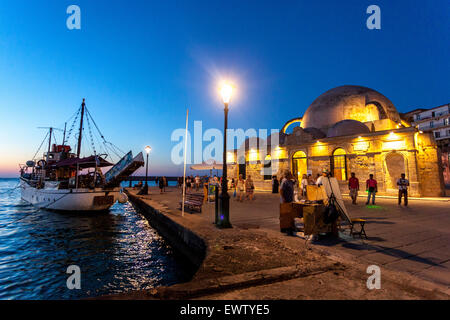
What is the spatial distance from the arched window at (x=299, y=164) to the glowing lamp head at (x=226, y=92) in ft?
52.1

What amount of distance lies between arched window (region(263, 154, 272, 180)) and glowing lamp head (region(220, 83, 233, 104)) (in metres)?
17.5

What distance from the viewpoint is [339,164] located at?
1856 centimetres

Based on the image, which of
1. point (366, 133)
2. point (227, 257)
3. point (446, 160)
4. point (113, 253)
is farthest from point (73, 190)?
point (446, 160)

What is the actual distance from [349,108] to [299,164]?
7748mm

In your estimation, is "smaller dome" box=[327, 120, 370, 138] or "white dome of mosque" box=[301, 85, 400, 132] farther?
"white dome of mosque" box=[301, 85, 400, 132]

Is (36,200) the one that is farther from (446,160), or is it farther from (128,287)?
(446,160)

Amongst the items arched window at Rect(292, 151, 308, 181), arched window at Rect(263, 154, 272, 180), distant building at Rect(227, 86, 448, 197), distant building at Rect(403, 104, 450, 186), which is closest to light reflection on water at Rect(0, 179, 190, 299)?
arched window at Rect(292, 151, 308, 181)

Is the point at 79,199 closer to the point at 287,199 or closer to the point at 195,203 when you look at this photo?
the point at 195,203

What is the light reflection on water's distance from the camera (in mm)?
4762

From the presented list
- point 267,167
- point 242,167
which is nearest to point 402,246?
point 267,167

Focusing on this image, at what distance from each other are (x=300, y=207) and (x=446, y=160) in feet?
157

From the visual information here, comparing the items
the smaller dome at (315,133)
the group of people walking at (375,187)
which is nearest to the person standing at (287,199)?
the group of people walking at (375,187)

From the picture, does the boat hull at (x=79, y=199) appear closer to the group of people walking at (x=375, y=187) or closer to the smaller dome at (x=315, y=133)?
the group of people walking at (x=375, y=187)

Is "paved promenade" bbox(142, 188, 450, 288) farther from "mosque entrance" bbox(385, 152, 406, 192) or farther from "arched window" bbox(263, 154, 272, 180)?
"arched window" bbox(263, 154, 272, 180)
